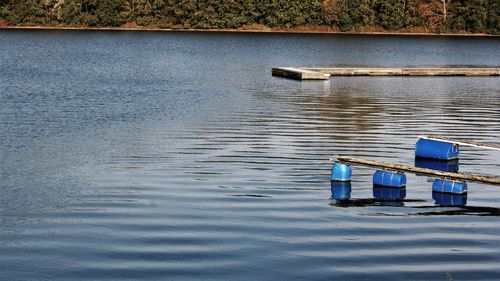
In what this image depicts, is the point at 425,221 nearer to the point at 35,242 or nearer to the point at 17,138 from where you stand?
the point at 35,242

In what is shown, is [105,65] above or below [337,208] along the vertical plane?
above

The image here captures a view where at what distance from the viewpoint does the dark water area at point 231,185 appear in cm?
1662

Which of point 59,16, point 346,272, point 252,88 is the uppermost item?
point 59,16

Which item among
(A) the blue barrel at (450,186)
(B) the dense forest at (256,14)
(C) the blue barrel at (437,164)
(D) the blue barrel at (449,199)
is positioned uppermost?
(B) the dense forest at (256,14)

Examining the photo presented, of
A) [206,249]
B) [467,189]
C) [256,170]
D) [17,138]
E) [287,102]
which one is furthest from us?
[287,102]

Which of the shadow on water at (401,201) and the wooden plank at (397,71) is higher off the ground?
the wooden plank at (397,71)

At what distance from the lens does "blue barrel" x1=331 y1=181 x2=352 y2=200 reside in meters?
22.0

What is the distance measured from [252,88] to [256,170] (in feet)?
85.3

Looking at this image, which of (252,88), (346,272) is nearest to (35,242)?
(346,272)

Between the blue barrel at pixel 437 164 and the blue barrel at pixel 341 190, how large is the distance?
161 inches

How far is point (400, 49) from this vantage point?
10088 cm

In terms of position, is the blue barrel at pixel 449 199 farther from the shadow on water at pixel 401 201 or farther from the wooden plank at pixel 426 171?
the wooden plank at pixel 426 171

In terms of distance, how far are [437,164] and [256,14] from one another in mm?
104199

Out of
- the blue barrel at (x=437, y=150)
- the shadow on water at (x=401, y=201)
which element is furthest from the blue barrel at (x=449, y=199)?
the blue barrel at (x=437, y=150)
